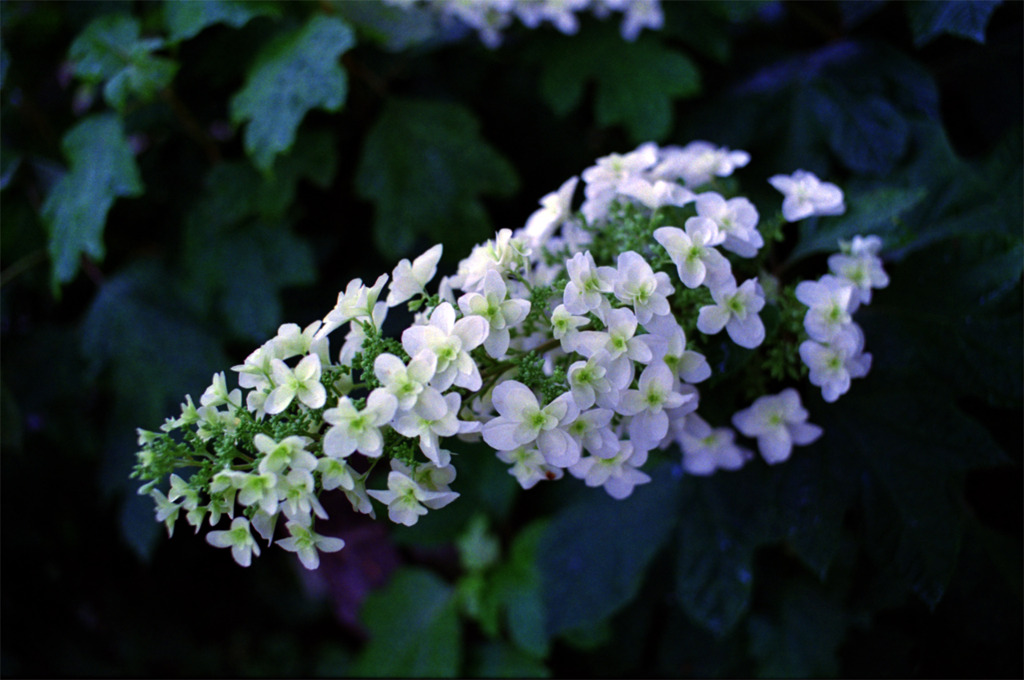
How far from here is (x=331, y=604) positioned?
2.70 meters

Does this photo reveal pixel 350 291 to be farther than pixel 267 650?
No

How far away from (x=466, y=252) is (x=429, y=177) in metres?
0.20

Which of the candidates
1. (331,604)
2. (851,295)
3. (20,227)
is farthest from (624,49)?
(331,604)

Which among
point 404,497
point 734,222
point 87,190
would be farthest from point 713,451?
point 87,190

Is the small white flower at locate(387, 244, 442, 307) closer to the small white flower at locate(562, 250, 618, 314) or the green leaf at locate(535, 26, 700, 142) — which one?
the small white flower at locate(562, 250, 618, 314)

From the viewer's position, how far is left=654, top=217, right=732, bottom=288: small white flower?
87cm

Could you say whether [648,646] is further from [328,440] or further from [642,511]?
[328,440]

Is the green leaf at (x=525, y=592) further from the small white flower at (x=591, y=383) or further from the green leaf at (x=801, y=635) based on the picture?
the small white flower at (x=591, y=383)

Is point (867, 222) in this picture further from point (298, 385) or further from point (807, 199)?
point (298, 385)

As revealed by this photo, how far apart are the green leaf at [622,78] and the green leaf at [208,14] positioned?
69cm

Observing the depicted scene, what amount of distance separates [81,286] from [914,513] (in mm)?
2082

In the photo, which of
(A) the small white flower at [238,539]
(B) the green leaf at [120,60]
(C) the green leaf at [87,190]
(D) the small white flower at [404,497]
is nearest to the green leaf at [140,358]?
(C) the green leaf at [87,190]

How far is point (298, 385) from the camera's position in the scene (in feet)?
2.58

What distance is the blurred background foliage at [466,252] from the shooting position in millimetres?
1182
